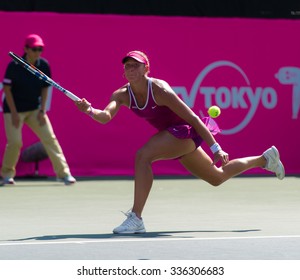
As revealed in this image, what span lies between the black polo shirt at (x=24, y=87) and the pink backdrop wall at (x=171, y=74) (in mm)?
989

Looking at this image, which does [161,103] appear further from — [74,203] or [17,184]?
[17,184]

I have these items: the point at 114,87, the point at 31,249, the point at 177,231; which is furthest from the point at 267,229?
the point at 114,87

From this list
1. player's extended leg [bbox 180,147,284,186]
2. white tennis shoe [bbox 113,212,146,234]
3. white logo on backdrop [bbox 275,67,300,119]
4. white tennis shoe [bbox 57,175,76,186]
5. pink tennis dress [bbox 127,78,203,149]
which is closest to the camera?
white tennis shoe [bbox 113,212,146,234]

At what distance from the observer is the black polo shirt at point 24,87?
14.3 m

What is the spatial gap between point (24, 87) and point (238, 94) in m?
3.33

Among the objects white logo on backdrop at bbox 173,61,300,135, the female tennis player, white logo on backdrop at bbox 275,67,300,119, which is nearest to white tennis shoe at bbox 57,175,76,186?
white logo on backdrop at bbox 173,61,300,135

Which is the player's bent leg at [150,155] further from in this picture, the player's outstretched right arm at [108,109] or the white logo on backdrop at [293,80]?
the white logo on backdrop at [293,80]

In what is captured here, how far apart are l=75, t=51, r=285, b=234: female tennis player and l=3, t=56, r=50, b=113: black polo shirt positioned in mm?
4506

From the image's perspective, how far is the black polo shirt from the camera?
47.0 ft

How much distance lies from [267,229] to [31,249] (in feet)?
7.61

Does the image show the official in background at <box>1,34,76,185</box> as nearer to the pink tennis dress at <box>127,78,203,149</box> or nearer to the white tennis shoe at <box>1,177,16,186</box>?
the white tennis shoe at <box>1,177,16,186</box>

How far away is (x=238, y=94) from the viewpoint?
16.2 metres

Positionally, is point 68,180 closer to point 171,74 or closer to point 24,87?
point 24,87

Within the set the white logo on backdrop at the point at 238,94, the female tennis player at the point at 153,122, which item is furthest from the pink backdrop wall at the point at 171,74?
the female tennis player at the point at 153,122
